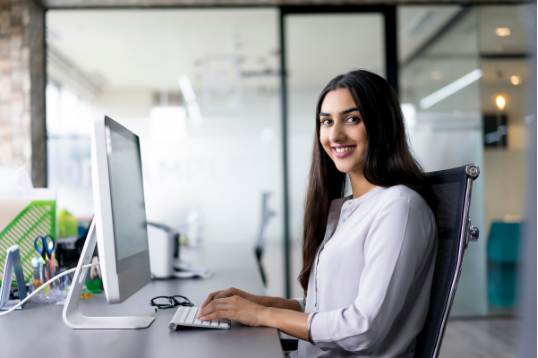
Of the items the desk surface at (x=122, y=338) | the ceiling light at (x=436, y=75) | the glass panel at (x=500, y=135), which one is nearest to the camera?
the desk surface at (x=122, y=338)

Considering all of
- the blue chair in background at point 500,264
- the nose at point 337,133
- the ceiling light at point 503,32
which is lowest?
the blue chair in background at point 500,264

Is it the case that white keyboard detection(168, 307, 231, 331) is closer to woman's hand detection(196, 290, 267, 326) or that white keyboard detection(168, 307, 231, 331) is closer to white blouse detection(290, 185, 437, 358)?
woman's hand detection(196, 290, 267, 326)

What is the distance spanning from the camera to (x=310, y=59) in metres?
3.73

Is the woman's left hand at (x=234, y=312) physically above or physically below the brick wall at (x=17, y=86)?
below

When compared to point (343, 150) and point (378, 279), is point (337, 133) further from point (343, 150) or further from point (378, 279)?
point (378, 279)

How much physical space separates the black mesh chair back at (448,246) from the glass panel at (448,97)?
2.77 m

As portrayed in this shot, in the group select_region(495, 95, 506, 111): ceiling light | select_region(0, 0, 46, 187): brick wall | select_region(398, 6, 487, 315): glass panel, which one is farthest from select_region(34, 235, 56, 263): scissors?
select_region(495, 95, 506, 111): ceiling light

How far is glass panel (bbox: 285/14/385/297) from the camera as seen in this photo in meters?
3.70

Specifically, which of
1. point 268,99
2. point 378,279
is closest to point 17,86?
point 268,99

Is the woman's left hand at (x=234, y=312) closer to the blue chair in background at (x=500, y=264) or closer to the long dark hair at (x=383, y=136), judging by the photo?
the long dark hair at (x=383, y=136)

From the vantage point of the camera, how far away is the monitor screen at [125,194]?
39.7 inches

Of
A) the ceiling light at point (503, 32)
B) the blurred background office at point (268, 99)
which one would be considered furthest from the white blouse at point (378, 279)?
the ceiling light at point (503, 32)

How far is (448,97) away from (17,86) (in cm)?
361

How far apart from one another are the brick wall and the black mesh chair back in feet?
10.7
